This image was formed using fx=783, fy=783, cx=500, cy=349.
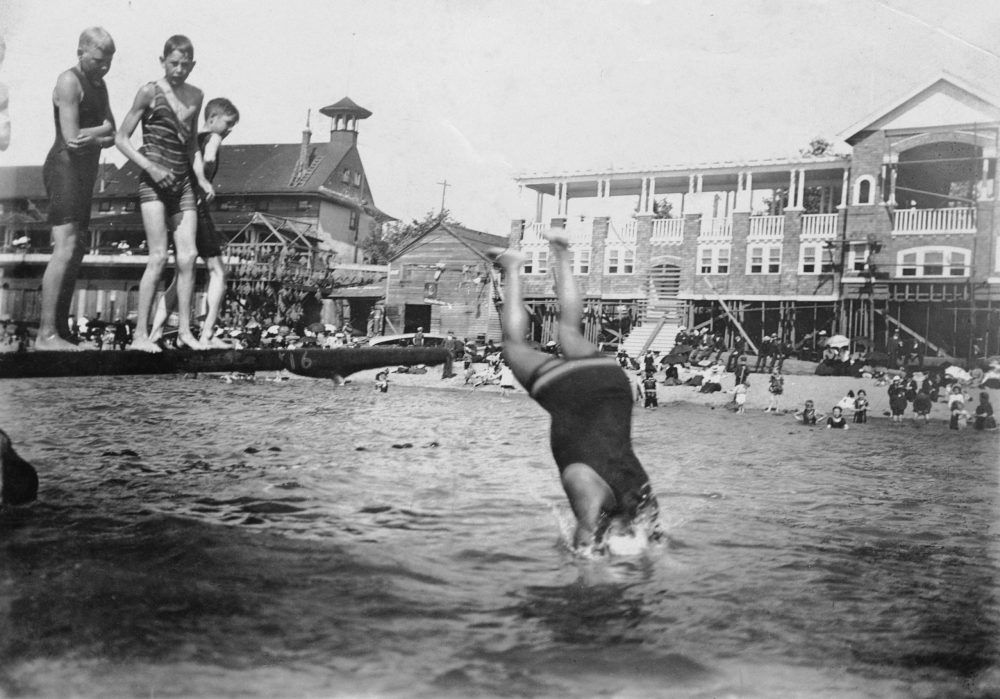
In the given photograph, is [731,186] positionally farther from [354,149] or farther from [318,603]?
[318,603]

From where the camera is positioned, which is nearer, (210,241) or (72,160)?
(72,160)

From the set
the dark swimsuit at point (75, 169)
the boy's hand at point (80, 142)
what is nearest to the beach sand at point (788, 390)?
the dark swimsuit at point (75, 169)

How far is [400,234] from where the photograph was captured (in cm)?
790

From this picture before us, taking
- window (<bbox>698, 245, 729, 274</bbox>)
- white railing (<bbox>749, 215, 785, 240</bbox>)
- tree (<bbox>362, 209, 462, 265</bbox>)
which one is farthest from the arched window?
tree (<bbox>362, 209, 462, 265</bbox>)

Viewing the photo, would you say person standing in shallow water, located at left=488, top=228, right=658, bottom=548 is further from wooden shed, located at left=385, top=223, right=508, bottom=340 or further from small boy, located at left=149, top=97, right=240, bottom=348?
wooden shed, located at left=385, top=223, right=508, bottom=340

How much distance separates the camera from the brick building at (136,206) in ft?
16.2

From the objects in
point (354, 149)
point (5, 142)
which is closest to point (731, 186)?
point (354, 149)

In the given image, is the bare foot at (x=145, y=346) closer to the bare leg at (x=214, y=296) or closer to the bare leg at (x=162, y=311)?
the bare leg at (x=162, y=311)

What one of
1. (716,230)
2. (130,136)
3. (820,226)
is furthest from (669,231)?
(130,136)

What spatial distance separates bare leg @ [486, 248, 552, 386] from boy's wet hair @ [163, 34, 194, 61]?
2298 mm

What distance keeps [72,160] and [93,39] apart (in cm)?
71

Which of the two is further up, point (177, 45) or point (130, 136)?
point (177, 45)

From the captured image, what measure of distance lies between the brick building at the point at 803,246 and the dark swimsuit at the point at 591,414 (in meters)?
1.52

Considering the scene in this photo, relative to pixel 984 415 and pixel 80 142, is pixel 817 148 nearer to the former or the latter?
pixel 984 415
